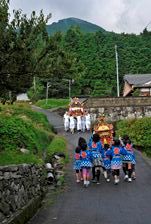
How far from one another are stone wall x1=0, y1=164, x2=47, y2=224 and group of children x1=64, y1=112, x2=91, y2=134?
1918 cm

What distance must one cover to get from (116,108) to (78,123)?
5.58m

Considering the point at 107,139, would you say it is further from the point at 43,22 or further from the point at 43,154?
the point at 43,22

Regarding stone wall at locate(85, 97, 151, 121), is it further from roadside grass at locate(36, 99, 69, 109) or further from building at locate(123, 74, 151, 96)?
roadside grass at locate(36, 99, 69, 109)

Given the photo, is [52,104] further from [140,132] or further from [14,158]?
[14,158]

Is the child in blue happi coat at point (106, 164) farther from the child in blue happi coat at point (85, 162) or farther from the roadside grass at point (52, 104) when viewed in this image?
the roadside grass at point (52, 104)

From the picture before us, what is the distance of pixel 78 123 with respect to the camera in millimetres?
34094

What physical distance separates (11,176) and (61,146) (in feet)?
40.7

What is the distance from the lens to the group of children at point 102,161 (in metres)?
16.3

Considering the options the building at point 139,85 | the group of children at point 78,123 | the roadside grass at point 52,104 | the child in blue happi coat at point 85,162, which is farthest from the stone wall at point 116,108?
the roadside grass at point 52,104

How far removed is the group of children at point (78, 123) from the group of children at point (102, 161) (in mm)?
16692

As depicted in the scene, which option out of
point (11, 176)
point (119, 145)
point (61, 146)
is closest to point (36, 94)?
point (61, 146)

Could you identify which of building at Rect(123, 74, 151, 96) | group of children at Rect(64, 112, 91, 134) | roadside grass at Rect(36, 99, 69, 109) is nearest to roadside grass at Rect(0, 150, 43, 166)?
group of children at Rect(64, 112, 91, 134)

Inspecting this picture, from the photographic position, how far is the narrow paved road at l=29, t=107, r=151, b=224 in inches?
→ 463

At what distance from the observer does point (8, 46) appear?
10844 mm
